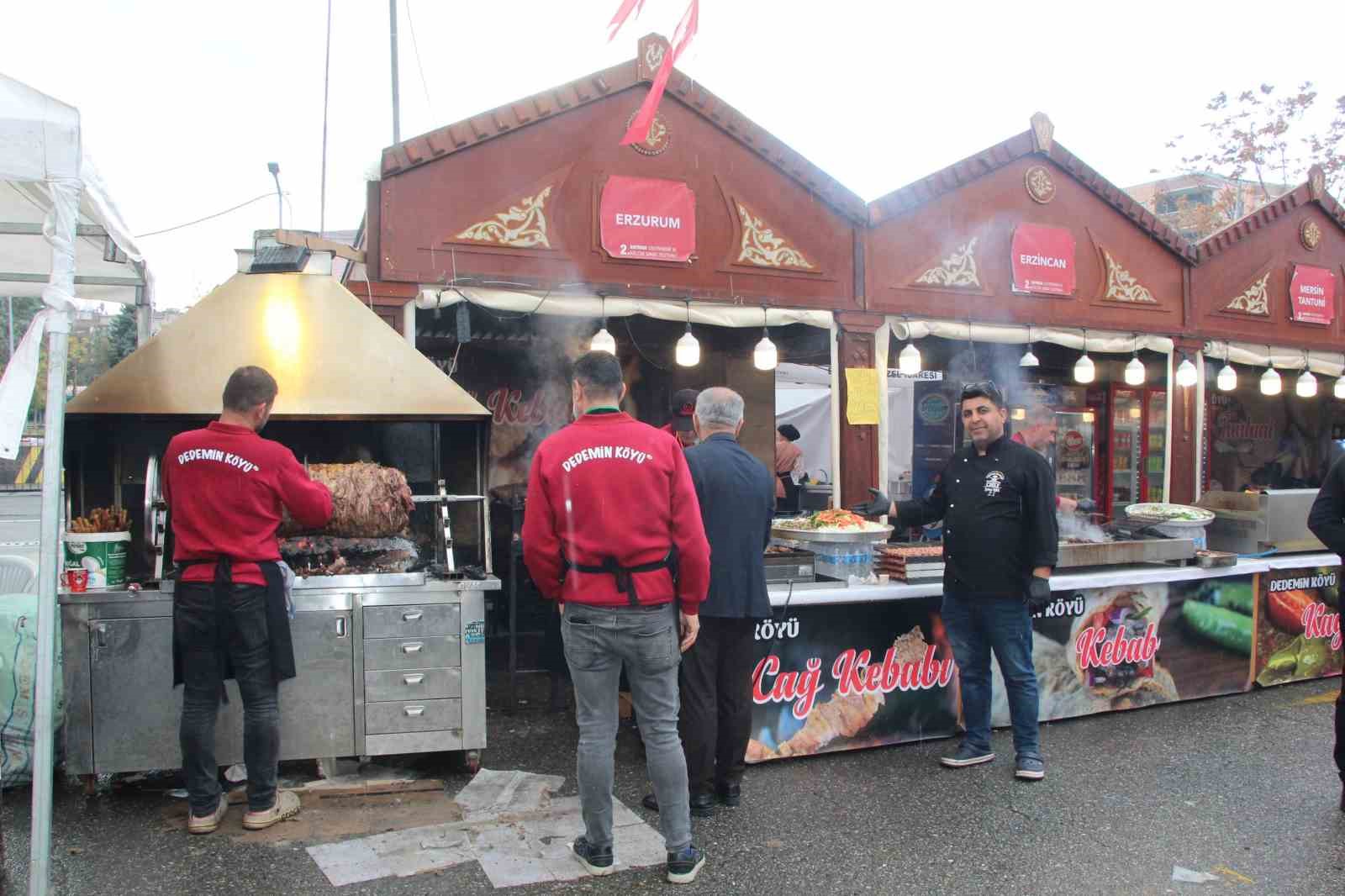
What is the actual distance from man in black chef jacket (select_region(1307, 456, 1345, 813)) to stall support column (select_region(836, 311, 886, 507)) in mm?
3925

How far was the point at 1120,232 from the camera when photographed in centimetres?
955

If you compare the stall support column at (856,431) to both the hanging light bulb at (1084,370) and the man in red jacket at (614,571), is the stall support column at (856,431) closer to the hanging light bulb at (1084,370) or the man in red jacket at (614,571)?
the hanging light bulb at (1084,370)

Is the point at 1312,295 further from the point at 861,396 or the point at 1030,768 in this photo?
the point at 1030,768

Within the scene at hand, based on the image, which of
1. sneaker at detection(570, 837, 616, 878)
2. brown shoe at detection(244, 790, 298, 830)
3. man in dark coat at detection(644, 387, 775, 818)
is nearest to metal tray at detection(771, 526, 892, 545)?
man in dark coat at detection(644, 387, 775, 818)

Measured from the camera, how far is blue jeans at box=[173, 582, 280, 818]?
393 centimetres

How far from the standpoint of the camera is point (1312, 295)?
10.9 metres

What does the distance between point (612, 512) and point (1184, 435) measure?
868 cm

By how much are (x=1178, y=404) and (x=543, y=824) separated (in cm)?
858

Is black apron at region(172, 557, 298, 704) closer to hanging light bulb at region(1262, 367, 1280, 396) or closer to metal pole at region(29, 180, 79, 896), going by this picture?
metal pole at region(29, 180, 79, 896)

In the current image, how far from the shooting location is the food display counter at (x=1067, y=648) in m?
5.01

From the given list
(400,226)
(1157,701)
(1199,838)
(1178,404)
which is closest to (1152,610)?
(1157,701)

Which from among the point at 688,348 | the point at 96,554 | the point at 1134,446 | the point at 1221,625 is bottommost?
the point at 1221,625

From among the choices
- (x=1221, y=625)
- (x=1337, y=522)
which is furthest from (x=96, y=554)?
(x=1221, y=625)

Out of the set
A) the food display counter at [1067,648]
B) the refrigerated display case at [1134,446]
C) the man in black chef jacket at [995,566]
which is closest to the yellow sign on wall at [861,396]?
the food display counter at [1067,648]
